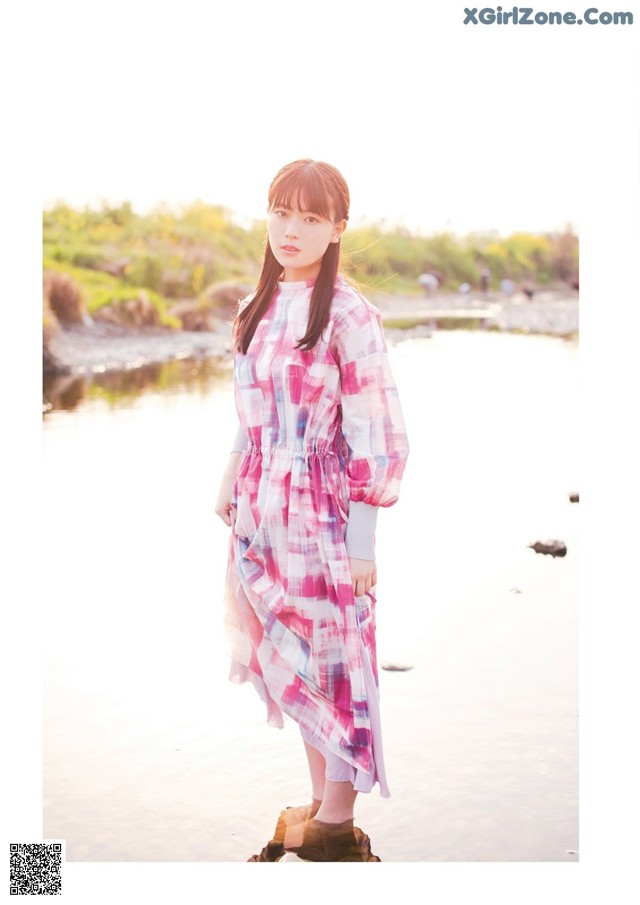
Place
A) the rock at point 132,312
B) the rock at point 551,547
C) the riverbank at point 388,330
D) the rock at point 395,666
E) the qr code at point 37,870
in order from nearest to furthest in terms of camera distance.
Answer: the qr code at point 37,870
the rock at point 395,666
the rock at point 551,547
the riverbank at point 388,330
the rock at point 132,312

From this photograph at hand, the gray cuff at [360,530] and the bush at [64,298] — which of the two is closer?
the gray cuff at [360,530]

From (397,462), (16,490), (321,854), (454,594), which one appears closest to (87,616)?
(16,490)

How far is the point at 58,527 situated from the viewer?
4.17 m

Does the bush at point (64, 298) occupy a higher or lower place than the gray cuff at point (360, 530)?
higher

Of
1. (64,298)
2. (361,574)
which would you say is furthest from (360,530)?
(64,298)

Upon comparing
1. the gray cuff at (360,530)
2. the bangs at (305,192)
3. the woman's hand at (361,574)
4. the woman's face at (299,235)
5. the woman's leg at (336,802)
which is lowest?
the woman's leg at (336,802)

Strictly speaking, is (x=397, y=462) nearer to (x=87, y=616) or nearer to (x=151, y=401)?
(x=87, y=616)

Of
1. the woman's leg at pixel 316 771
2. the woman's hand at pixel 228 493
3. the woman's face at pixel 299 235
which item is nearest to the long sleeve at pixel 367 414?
the woman's face at pixel 299 235

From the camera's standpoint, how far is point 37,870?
2.30m

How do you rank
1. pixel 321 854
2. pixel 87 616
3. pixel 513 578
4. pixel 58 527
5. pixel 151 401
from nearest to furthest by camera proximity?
pixel 321 854
pixel 87 616
pixel 513 578
pixel 58 527
pixel 151 401

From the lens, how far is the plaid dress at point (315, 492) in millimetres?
2045

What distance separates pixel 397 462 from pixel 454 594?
5.13 ft

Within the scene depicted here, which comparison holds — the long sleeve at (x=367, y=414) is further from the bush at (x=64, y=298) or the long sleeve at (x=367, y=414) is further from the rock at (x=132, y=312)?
the rock at (x=132, y=312)

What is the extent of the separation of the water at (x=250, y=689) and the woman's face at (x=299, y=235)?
104cm
